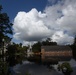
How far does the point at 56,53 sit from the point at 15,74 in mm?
112705

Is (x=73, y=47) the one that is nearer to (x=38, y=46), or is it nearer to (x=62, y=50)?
(x=62, y=50)

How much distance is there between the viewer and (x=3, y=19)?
70.0 m

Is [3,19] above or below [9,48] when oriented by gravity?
above

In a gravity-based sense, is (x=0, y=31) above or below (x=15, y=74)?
above

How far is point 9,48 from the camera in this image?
92688 mm

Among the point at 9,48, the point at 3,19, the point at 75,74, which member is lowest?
the point at 75,74

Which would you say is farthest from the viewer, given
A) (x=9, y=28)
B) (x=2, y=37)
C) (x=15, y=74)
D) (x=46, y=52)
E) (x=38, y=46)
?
(x=38, y=46)

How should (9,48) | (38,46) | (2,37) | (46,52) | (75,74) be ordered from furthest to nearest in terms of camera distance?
(38,46)
(46,52)
(9,48)
(2,37)
(75,74)

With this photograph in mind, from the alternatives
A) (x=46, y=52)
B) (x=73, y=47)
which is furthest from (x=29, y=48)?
(x=73, y=47)

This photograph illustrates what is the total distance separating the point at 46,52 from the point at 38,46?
16.0 metres

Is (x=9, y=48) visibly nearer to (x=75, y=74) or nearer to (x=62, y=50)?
(x=75, y=74)

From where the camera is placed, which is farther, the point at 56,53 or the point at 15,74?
the point at 56,53

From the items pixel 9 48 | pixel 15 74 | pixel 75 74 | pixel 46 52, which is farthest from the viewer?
pixel 46 52

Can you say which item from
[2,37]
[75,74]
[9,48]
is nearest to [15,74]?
[75,74]
